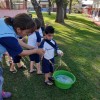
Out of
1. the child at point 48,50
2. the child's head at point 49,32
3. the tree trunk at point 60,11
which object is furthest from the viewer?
the tree trunk at point 60,11

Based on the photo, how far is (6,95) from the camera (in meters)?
3.85

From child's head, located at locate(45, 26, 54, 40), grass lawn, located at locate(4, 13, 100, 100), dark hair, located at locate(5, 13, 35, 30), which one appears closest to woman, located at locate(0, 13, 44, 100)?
dark hair, located at locate(5, 13, 35, 30)

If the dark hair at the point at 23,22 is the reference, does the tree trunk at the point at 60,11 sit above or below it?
below

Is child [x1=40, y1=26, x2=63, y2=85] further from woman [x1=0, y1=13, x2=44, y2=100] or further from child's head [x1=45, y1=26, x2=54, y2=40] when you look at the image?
woman [x1=0, y1=13, x2=44, y2=100]

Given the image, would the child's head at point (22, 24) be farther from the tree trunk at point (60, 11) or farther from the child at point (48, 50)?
the tree trunk at point (60, 11)

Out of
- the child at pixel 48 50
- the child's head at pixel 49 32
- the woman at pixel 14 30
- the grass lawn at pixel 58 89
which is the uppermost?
the woman at pixel 14 30

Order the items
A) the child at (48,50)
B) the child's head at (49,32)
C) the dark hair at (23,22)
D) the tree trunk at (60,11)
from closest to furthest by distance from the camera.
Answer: the dark hair at (23,22) → the child's head at (49,32) → the child at (48,50) → the tree trunk at (60,11)

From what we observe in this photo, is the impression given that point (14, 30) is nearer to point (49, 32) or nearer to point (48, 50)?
point (49, 32)

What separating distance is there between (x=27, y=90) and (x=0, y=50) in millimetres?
1646

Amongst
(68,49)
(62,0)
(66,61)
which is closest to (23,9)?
(62,0)

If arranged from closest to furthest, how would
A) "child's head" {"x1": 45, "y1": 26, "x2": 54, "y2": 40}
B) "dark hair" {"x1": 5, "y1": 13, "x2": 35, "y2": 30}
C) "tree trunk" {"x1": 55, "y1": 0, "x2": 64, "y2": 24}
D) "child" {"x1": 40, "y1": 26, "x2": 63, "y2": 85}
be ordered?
"dark hair" {"x1": 5, "y1": 13, "x2": 35, "y2": 30} < "child's head" {"x1": 45, "y1": 26, "x2": 54, "y2": 40} < "child" {"x1": 40, "y1": 26, "x2": 63, "y2": 85} < "tree trunk" {"x1": 55, "y1": 0, "x2": 64, "y2": 24}

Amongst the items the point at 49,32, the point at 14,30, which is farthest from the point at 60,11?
the point at 14,30

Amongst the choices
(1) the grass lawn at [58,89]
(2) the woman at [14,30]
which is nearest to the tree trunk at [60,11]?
(1) the grass lawn at [58,89]

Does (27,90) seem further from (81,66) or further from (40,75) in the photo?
(81,66)
